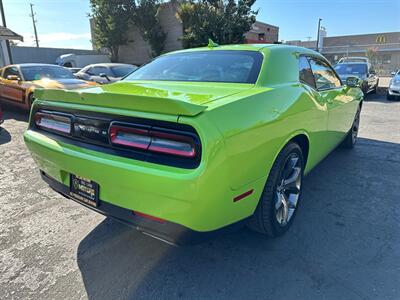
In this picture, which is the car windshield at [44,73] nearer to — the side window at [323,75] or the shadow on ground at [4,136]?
the shadow on ground at [4,136]

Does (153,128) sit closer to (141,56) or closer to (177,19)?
(177,19)

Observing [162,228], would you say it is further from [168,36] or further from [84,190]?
[168,36]

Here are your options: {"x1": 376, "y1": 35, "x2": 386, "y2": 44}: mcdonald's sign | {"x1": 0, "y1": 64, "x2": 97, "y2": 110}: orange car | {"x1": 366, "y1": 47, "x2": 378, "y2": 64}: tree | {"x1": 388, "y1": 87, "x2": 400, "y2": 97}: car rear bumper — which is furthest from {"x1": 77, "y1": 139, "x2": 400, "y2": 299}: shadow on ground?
{"x1": 376, "y1": 35, "x2": 386, "y2": 44}: mcdonald's sign

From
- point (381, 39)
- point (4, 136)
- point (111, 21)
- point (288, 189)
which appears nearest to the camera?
point (288, 189)

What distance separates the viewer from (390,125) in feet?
23.7

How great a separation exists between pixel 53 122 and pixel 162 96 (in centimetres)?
102

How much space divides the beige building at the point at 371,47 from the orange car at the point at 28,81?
40.5m

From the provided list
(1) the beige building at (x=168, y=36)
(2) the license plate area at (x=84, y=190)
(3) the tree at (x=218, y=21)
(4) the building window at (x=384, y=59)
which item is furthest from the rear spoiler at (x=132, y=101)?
(4) the building window at (x=384, y=59)

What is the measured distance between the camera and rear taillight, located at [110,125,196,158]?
1.74m

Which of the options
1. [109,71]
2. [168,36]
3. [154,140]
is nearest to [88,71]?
[109,71]

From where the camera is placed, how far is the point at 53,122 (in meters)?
2.50

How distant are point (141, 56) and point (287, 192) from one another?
30.4 metres

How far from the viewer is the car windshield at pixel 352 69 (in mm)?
12276

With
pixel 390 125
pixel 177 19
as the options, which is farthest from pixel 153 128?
pixel 177 19
